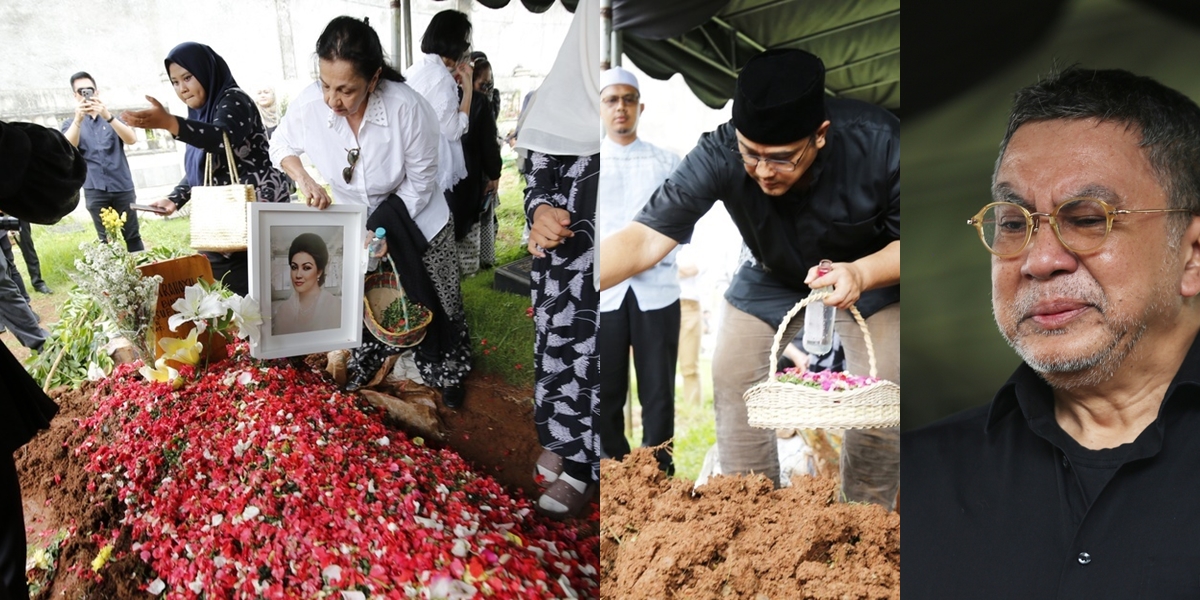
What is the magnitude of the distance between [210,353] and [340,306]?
0.42m

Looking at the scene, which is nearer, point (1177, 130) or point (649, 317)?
point (1177, 130)

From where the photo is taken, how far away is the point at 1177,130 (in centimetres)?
211

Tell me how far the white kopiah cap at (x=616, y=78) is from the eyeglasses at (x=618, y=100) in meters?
0.03

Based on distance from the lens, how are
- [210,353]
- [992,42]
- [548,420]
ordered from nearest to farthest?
[992,42], [210,353], [548,420]

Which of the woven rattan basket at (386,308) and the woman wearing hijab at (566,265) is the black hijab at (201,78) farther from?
the woman wearing hijab at (566,265)

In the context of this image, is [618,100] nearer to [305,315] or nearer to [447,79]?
[447,79]

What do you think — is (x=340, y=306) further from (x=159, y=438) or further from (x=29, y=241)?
(x=29, y=241)

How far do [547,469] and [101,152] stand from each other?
167cm

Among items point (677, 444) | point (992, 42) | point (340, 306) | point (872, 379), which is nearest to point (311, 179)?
point (340, 306)

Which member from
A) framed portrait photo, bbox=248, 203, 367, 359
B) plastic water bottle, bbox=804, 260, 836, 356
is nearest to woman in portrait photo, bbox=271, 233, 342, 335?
framed portrait photo, bbox=248, 203, 367, 359

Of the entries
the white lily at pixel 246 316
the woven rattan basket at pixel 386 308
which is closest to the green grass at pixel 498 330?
the woven rattan basket at pixel 386 308

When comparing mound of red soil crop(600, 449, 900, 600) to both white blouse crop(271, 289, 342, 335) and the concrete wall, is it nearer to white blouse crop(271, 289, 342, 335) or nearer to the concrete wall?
white blouse crop(271, 289, 342, 335)

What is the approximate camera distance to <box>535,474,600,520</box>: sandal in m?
2.85

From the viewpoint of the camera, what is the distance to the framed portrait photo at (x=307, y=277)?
2.59m
